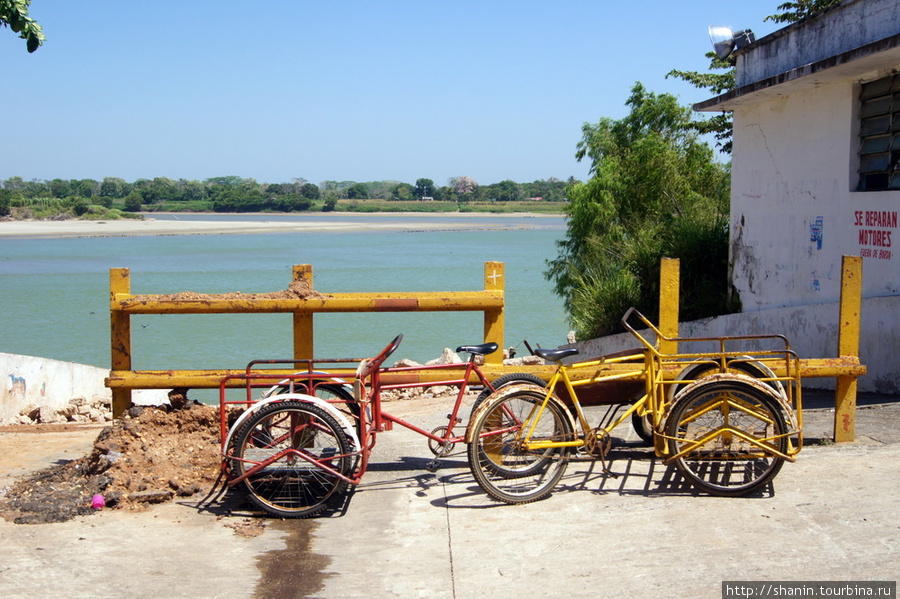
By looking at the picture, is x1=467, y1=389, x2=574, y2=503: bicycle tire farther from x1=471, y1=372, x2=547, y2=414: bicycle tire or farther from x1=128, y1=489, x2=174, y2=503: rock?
x1=128, y1=489, x2=174, y2=503: rock

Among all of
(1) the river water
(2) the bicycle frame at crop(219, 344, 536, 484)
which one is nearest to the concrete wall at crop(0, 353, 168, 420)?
(2) the bicycle frame at crop(219, 344, 536, 484)

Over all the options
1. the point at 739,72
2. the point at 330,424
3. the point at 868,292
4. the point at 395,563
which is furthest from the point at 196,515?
the point at 739,72

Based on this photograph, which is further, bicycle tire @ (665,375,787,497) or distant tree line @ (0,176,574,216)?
distant tree line @ (0,176,574,216)

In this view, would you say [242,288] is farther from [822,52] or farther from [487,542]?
[487,542]

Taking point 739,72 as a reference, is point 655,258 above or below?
below

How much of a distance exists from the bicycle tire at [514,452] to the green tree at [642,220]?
10.5 meters

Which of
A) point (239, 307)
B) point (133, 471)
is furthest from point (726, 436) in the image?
point (133, 471)

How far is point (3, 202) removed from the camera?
111 meters

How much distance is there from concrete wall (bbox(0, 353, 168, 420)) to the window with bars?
10.8m

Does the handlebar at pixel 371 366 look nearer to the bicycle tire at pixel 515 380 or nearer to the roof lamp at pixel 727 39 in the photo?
the bicycle tire at pixel 515 380

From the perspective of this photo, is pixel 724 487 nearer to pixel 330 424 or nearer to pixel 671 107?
pixel 330 424

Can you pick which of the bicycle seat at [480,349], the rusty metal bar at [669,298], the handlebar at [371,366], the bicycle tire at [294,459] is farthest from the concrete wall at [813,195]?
the bicycle tire at [294,459]

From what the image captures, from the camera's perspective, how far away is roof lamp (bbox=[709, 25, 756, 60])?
1522 centimetres

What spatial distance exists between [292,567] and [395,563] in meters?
0.54
